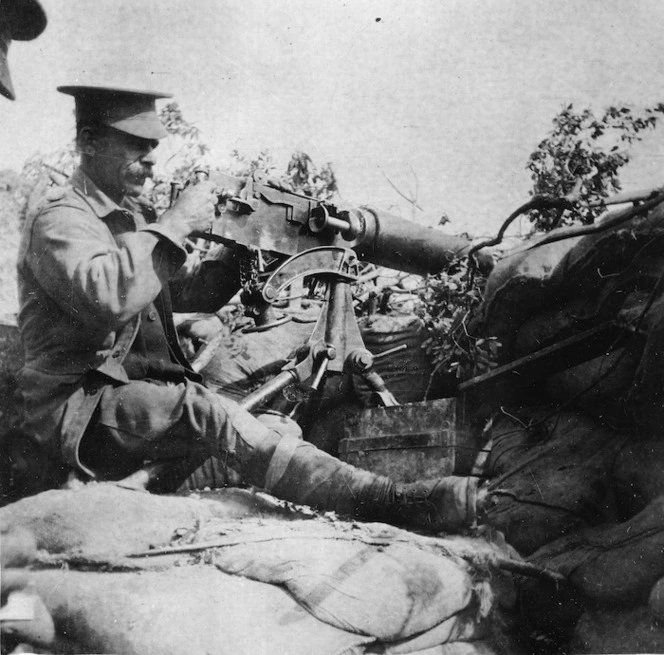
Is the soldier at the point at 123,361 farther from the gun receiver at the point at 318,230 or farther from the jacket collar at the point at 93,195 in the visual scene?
the gun receiver at the point at 318,230

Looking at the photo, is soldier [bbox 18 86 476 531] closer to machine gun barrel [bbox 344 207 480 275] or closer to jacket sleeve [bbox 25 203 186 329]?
jacket sleeve [bbox 25 203 186 329]

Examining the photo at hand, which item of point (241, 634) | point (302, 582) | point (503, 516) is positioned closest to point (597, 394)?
point (503, 516)

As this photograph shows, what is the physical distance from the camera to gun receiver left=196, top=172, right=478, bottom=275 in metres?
3.90

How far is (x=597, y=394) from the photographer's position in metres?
3.80

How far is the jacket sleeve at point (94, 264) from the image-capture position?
334 cm

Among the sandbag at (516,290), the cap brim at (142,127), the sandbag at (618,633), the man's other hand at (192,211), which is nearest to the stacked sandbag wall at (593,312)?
the sandbag at (516,290)

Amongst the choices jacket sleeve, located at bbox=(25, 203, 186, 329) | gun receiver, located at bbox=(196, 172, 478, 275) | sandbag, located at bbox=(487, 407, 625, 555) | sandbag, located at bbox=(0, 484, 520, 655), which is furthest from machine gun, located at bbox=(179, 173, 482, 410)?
sandbag, located at bbox=(0, 484, 520, 655)

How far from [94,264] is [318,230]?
1209 mm

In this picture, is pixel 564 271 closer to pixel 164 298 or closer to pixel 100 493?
pixel 164 298

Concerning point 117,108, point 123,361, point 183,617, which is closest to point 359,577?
point 183,617

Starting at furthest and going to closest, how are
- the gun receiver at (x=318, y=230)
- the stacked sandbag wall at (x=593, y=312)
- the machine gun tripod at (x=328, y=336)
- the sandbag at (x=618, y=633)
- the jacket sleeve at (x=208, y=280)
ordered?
1. the jacket sleeve at (x=208, y=280)
2. the machine gun tripod at (x=328, y=336)
3. the gun receiver at (x=318, y=230)
4. the stacked sandbag wall at (x=593, y=312)
5. the sandbag at (x=618, y=633)

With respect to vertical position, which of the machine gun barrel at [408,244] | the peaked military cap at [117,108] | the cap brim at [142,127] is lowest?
the machine gun barrel at [408,244]

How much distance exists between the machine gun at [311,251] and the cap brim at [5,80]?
0.87 meters

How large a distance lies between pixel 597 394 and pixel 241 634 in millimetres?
1865
